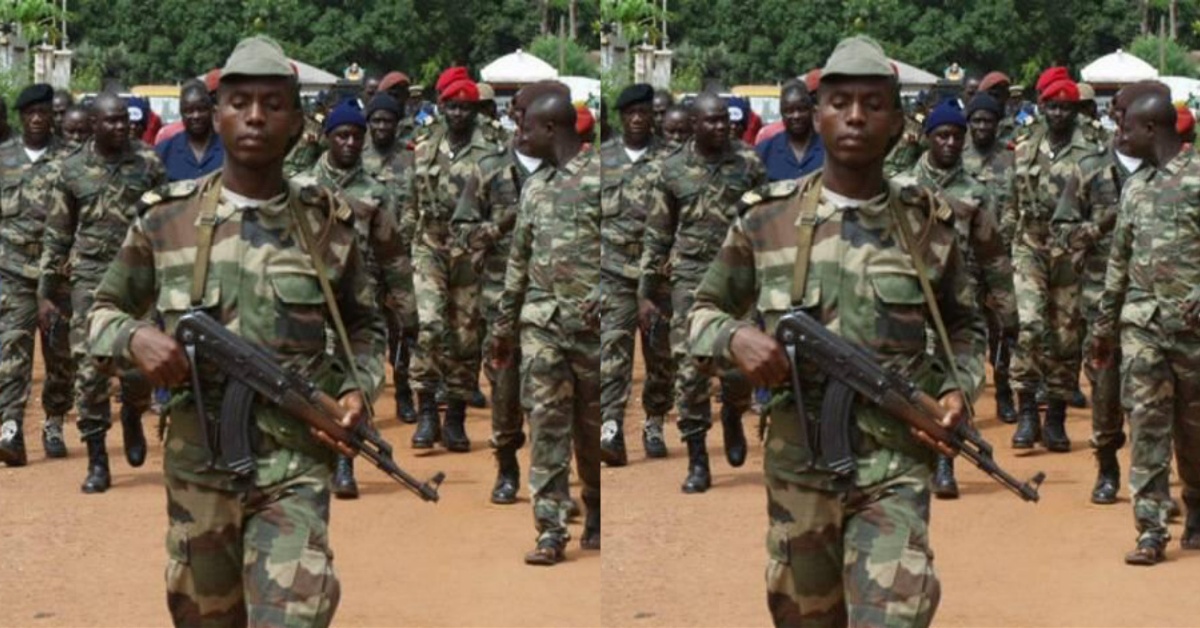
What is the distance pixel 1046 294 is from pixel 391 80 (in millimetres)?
5027

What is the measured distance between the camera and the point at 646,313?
13867mm

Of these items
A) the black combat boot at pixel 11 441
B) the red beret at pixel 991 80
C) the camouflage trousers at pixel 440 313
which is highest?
the red beret at pixel 991 80

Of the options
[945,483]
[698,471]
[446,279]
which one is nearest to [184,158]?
[446,279]

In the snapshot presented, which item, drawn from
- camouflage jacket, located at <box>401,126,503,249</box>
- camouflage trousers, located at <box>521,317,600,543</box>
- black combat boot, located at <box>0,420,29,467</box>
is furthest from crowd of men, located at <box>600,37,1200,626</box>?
black combat boot, located at <box>0,420,29,467</box>

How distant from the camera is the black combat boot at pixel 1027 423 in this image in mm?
15461

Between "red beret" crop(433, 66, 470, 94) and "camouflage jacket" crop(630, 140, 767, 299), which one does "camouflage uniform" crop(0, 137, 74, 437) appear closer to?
"red beret" crop(433, 66, 470, 94)

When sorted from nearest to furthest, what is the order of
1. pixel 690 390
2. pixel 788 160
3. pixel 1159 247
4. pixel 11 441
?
pixel 1159 247 → pixel 690 390 → pixel 11 441 → pixel 788 160

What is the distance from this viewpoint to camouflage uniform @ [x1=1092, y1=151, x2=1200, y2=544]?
11297mm

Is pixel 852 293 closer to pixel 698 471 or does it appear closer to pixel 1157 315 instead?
pixel 1157 315

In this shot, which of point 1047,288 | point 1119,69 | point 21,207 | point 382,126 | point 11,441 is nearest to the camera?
point 11,441

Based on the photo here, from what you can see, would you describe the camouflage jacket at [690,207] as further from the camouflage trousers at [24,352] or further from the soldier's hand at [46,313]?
the camouflage trousers at [24,352]

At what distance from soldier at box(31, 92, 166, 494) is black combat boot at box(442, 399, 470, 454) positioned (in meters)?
1.82

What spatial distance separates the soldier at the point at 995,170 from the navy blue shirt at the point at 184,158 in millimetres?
4700

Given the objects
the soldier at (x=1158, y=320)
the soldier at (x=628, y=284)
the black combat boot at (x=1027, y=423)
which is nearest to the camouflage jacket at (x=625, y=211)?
the soldier at (x=628, y=284)
